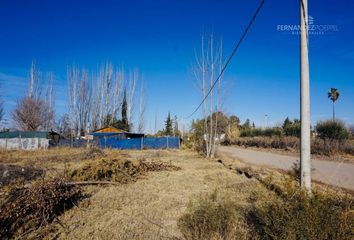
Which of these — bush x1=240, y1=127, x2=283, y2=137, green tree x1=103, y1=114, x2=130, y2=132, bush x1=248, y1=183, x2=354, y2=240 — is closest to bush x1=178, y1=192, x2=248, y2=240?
bush x1=248, y1=183, x2=354, y2=240

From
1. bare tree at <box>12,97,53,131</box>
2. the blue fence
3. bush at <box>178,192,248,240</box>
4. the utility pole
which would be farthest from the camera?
bare tree at <box>12,97,53,131</box>

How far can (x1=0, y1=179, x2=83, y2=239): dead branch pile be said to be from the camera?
3.88 metres

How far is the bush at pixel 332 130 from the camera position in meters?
20.0

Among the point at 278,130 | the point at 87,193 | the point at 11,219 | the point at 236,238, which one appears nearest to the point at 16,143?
the point at 87,193

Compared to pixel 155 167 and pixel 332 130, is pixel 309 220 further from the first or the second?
pixel 332 130

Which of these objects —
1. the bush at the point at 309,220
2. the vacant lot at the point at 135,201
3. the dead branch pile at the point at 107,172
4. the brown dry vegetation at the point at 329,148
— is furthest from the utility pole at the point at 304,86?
the brown dry vegetation at the point at 329,148

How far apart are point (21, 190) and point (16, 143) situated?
23050 millimetres

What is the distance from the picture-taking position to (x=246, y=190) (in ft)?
21.8

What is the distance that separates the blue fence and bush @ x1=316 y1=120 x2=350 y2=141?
1377 centimetres

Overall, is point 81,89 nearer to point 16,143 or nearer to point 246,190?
point 16,143

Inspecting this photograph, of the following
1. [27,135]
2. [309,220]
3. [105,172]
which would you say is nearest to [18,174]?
[105,172]

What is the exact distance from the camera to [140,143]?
1038 inches

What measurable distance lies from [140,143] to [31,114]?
2137cm

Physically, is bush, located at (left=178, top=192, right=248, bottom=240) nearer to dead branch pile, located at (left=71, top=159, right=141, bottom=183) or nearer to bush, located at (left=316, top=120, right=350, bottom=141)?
dead branch pile, located at (left=71, top=159, right=141, bottom=183)
